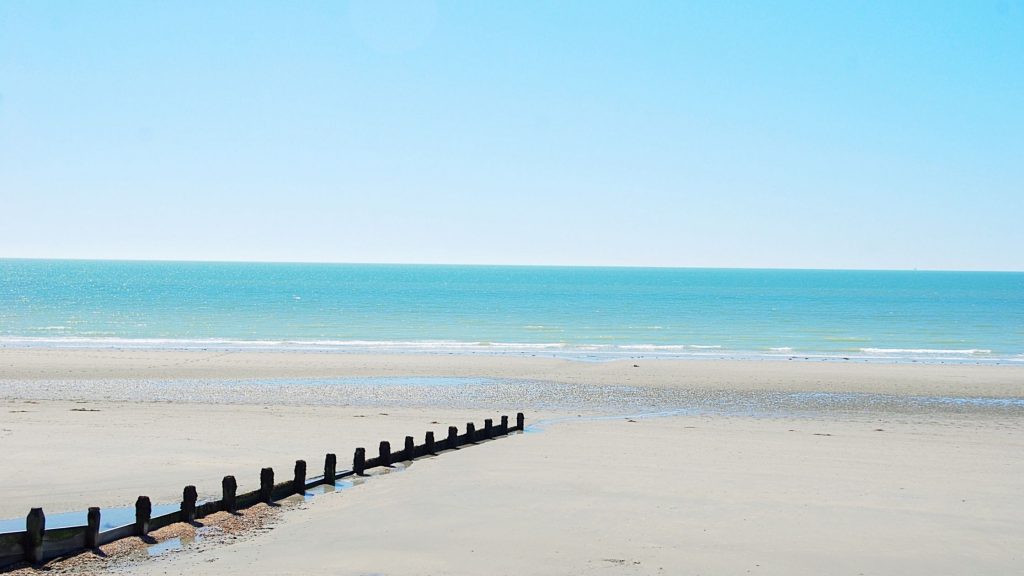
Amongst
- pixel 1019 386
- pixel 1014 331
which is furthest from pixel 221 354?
pixel 1014 331

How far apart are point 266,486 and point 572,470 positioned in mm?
5490

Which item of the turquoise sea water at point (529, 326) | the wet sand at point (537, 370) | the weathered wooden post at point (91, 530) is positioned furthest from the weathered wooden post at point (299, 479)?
the turquoise sea water at point (529, 326)

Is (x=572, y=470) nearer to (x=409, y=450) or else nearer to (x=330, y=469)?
(x=409, y=450)

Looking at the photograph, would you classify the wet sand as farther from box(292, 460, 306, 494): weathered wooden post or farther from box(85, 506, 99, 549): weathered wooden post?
box(85, 506, 99, 549): weathered wooden post

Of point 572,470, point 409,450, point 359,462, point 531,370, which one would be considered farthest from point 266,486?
point 531,370

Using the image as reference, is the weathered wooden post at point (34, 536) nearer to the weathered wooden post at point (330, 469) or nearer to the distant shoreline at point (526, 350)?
the weathered wooden post at point (330, 469)

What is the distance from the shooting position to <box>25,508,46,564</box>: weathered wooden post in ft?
31.8

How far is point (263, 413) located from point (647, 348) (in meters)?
29.6

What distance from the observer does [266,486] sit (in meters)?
12.9

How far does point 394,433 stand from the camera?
20797 millimetres

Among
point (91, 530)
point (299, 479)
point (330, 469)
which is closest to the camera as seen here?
→ point (91, 530)

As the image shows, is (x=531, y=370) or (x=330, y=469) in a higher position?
(x=531, y=370)

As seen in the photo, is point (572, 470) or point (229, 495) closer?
point (229, 495)

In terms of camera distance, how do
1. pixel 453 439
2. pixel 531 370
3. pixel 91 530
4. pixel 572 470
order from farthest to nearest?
pixel 531 370, pixel 453 439, pixel 572 470, pixel 91 530
